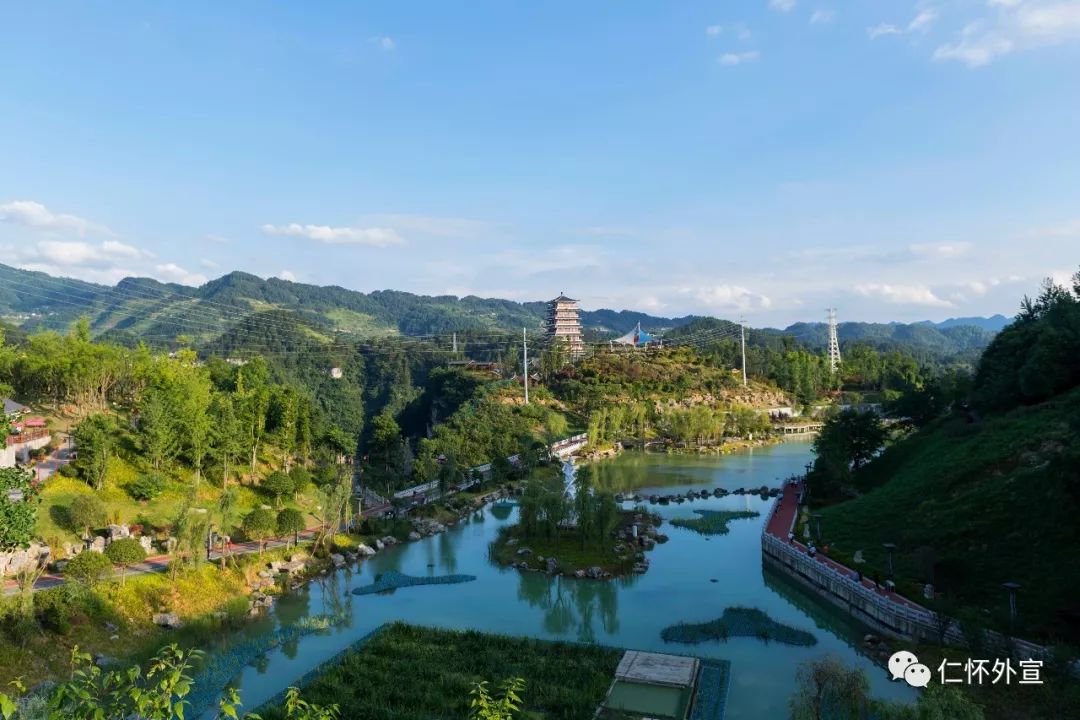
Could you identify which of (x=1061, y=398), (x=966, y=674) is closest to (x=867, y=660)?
(x=966, y=674)

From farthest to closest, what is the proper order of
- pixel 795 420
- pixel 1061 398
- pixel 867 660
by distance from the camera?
pixel 795 420 < pixel 1061 398 < pixel 867 660

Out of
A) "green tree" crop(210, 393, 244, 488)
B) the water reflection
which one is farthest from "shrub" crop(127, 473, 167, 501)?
the water reflection

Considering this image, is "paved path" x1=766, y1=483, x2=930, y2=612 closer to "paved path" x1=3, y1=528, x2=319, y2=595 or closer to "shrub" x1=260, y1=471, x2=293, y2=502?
"paved path" x1=3, y1=528, x2=319, y2=595

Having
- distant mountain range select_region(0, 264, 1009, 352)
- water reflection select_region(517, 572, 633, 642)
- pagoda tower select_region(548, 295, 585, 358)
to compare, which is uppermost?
distant mountain range select_region(0, 264, 1009, 352)

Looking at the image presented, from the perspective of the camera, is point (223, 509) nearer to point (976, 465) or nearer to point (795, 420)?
point (976, 465)

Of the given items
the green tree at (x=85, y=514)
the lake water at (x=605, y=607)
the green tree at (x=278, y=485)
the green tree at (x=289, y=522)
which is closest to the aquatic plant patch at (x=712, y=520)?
the lake water at (x=605, y=607)
